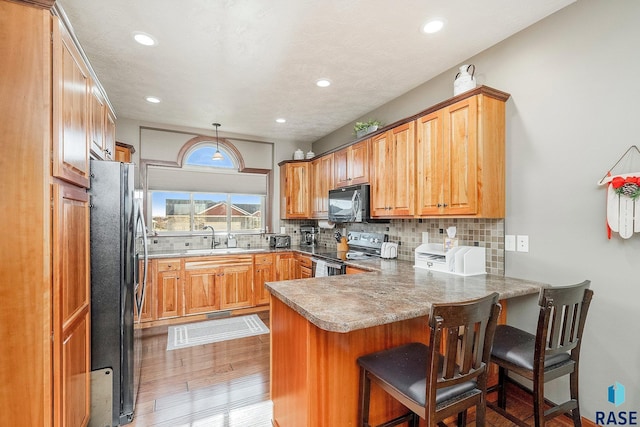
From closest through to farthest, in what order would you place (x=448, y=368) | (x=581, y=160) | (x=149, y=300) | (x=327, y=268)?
(x=448, y=368) < (x=581, y=160) < (x=327, y=268) < (x=149, y=300)

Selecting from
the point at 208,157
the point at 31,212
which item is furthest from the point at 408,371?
the point at 208,157

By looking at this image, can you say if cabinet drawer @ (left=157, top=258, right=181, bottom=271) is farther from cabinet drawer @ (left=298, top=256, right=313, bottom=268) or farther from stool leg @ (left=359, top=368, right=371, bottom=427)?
stool leg @ (left=359, top=368, right=371, bottom=427)

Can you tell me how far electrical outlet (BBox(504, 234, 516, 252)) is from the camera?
2.32 m

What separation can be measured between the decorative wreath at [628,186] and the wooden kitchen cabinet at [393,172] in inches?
54.7

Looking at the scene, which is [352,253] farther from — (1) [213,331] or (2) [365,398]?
(2) [365,398]

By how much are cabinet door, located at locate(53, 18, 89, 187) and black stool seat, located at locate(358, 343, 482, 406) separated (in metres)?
1.79

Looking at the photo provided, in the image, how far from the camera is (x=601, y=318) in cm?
184

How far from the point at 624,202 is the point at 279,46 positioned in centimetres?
256

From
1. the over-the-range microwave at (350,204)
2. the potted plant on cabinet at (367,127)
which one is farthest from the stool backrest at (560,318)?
the potted plant on cabinet at (367,127)

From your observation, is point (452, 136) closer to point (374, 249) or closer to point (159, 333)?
point (374, 249)

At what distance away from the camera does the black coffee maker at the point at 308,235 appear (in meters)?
5.25

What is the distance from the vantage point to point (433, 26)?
7.15 ft

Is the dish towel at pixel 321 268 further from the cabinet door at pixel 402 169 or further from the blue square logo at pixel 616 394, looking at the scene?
the blue square logo at pixel 616 394

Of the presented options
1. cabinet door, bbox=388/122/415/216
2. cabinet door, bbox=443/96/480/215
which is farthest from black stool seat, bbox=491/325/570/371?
cabinet door, bbox=388/122/415/216
